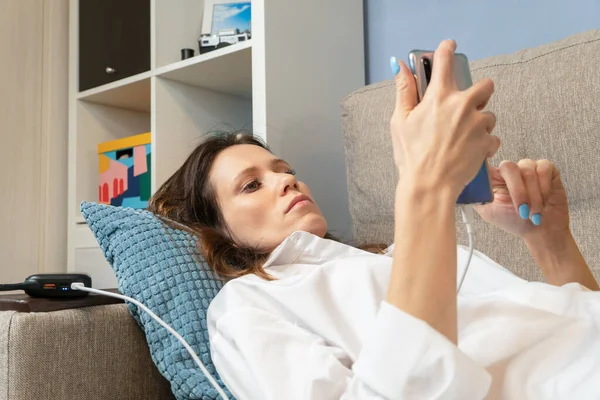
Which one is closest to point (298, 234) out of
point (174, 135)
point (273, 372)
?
point (273, 372)

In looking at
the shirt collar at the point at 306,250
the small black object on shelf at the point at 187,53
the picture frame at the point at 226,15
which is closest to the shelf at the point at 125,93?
the small black object on shelf at the point at 187,53

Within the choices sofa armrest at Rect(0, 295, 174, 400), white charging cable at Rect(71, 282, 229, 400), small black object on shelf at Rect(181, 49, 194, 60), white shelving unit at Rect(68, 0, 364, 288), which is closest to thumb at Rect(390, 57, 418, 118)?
white charging cable at Rect(71, 282, 229, 400)

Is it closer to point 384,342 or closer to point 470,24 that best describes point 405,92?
point 384,342

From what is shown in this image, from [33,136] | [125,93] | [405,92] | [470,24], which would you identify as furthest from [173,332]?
[33,136]

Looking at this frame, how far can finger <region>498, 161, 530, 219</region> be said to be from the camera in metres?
0.83

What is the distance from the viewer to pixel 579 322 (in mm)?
705

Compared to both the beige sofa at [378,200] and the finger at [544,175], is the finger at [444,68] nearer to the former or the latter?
the finger at [544,175]

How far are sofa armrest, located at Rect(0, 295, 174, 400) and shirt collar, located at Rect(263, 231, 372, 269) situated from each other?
0.80ft

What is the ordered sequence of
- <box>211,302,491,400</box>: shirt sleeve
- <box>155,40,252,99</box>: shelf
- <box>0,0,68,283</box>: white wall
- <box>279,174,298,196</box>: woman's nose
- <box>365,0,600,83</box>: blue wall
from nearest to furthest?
1. <box>211,302,491,400</box>: shirt sleeve
2. <box>279,174,298,196</box>: woman's nose
3. <box>365,0,600,83</box>: blue wall
4. <box>155,40,252,99</box>: shelf
5. <box>0,0,68,283</box>: white wall

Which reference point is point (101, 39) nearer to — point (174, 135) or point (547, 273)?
point (174, 135)

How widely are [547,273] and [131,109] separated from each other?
1.60m

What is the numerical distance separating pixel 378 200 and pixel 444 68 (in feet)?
2.34

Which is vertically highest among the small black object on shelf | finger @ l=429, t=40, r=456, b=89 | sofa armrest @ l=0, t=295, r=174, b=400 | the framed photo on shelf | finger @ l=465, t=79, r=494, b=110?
the framed photo on shelf

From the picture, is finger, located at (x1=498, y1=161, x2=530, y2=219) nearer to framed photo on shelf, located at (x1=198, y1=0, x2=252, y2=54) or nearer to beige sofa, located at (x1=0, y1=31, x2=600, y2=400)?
beige sofa, located at (x1=0, y1=31, x2=600, y2=400)
